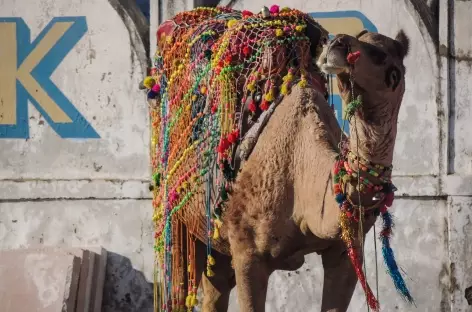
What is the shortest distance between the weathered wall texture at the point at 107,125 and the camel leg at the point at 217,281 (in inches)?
70.7

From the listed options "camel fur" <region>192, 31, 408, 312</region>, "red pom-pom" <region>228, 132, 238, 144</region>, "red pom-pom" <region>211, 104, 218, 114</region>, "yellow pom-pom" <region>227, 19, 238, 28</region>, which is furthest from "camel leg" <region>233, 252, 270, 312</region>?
"yellow pom-pom" <region>227, 19, 238, 28</region>

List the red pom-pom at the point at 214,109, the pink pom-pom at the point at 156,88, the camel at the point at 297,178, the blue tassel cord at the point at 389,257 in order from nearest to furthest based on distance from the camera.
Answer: the camel at the point at 297,178
the blue tassel cord at the point at 389,257
the red pom-pom at the point at 214,109
the pink pom-pom at the point at 156,88

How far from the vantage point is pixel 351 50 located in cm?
404

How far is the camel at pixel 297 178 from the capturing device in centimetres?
416

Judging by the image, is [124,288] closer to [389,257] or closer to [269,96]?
[269,96]

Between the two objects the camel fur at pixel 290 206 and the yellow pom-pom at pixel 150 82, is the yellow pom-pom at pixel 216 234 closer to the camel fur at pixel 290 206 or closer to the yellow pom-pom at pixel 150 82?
the camel fur at pixel 290 206

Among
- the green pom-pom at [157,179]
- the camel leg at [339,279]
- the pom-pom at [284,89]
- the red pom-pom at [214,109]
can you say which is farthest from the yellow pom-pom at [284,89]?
the green pom-pom at [157,179]

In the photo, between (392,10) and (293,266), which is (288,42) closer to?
(293,266)

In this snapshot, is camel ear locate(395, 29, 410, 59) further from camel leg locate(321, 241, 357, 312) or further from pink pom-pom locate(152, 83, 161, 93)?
pink pom-pom locate(152, 83, 161, 93)

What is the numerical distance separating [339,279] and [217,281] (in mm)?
1304

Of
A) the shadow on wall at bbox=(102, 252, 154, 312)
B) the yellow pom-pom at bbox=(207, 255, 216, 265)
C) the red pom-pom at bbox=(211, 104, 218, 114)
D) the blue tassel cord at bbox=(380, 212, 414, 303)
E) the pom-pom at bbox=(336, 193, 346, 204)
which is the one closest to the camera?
the pom-pom at bbox=(336, 193, 346, 204)

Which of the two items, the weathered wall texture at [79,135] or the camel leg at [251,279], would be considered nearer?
the camel leg at [251,279]

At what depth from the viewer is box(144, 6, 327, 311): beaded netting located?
17.3 ft

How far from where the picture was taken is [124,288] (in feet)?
27.7
